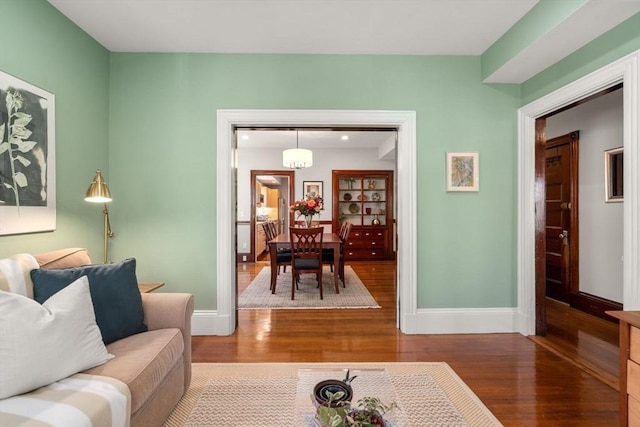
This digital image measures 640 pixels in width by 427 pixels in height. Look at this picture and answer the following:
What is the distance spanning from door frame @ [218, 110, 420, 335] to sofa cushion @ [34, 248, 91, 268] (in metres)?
1.09

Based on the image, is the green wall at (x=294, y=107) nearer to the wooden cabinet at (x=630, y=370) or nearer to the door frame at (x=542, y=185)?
the door frame at (x=542, y=185)

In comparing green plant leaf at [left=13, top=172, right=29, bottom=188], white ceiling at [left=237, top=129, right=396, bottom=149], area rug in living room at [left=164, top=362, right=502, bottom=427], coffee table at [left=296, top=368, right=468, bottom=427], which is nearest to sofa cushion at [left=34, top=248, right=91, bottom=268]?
green plant leaf at [left=13, top=172, right=29, bottom=188]

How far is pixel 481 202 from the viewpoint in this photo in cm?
296

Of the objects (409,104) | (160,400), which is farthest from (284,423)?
(409,104)

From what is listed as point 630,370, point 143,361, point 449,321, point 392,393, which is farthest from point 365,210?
point 143,361

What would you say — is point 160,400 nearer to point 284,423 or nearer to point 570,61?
point 284,423

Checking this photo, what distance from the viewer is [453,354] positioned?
2520mm

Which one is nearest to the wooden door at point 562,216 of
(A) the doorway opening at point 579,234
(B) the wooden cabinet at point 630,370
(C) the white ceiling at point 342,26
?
(A) the doorway opening at point 579,234

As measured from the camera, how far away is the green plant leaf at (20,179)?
75.4 inches

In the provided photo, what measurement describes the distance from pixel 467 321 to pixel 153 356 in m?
2.69

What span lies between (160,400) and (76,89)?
Result: 2414 millimetres

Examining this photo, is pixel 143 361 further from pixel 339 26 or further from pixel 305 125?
pixel 339 26

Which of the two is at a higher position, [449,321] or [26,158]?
[26,158]

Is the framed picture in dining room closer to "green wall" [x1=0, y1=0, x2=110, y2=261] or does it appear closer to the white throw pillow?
"green wall" [x1=0, y1=0, x2=110, y2=261]
